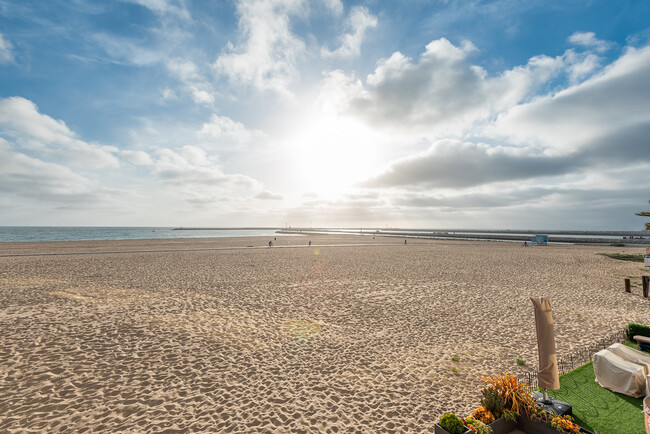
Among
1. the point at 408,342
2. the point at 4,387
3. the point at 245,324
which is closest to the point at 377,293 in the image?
the point at 408,342

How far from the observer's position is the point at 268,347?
1117 cm

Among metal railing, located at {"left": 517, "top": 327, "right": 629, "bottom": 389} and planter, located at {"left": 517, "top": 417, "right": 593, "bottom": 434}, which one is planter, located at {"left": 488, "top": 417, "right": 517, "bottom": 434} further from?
metal railing, located at {"left": 517, "top": 327, "right": 629, "bottom": 389}

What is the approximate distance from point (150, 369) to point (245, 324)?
15.2 ft

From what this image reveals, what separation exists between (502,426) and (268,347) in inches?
317

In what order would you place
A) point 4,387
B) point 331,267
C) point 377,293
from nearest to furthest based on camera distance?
point 4,387
point 377,293
point 331,267

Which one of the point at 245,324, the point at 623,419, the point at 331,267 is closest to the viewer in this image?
the point at 623,419

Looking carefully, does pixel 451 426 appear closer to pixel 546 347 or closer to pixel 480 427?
pixel 480 427

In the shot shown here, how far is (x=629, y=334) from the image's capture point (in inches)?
448

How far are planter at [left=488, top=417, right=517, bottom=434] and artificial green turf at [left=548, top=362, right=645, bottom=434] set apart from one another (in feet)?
6.04

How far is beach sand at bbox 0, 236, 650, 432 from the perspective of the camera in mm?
7273

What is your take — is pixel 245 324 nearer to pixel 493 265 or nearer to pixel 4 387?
pixel 4 387

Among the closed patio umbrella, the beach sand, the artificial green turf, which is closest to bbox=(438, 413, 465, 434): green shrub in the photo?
the beach sand

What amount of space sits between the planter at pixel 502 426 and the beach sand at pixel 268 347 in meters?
1.07

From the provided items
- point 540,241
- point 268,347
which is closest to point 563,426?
point 268,347
